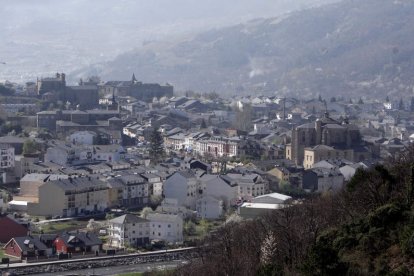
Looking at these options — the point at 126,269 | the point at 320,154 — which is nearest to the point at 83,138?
the point at 320,154

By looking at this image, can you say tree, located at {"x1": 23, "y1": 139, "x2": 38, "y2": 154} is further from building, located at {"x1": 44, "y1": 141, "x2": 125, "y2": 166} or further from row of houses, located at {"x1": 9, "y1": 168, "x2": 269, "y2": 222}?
row of houses, located at {"x1": 9, "y1": 168, "x2": 269, "y2": 222}

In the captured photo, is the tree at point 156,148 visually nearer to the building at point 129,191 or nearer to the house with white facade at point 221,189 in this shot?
the building at point 129,191

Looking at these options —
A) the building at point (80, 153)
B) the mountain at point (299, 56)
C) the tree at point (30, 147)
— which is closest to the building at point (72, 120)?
the building at point (80, 153)

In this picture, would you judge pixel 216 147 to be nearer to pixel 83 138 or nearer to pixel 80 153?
pixel 83 138

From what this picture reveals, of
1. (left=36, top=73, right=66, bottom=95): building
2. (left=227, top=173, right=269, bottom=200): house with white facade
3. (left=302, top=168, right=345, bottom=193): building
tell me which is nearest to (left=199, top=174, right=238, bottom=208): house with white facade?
(left=227, top=173, right=269, bottom=200): house with white facade

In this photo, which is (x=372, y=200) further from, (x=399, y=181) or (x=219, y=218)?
(x=219, y=218)

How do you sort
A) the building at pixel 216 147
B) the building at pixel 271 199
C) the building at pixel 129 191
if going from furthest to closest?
1. the building at pixel 216 147
2. the building at pixel 129 191
3. the building at pixel 271 199

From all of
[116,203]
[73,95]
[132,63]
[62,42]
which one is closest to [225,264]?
[116,203]
